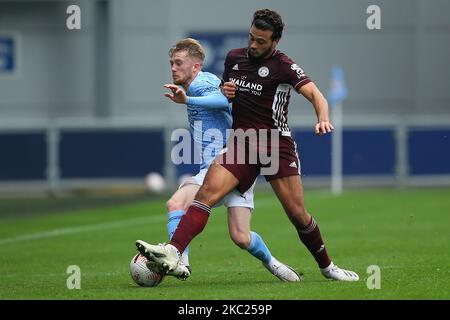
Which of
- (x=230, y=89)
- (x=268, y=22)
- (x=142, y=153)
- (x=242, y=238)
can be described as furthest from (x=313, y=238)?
(x=142, y=153)

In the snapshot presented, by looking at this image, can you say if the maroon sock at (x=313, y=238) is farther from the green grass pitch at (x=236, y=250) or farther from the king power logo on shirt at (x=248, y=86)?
the king power logo on shirt at (x=248, y=86)

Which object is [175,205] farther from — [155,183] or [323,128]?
[155,183]

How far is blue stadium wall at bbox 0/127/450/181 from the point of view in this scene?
31500 millimetres

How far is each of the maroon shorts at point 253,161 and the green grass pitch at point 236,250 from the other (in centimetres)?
97

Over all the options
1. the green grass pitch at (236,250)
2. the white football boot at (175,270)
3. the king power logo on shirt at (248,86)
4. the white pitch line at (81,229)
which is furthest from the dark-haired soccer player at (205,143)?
the white pitch line at (81,229)

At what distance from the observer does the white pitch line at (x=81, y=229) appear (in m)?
18.4

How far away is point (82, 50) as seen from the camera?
3638cm

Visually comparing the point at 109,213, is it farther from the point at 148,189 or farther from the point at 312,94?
the point at 312,94

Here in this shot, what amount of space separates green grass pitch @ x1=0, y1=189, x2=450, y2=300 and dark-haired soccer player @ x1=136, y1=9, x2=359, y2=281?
668 millimetres

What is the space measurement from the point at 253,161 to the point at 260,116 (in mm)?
399

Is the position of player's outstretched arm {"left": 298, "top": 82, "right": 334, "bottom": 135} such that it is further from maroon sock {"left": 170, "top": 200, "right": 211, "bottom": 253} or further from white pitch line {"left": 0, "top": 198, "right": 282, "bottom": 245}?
white pitch line {"left": 0, "top": 198, "right": 282, "bottom": 245}

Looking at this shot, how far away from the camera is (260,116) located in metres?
11.1

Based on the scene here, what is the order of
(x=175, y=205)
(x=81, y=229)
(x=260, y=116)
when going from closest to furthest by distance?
(x=260, y=116), (x=175, y=205), (x=81, y=229)
